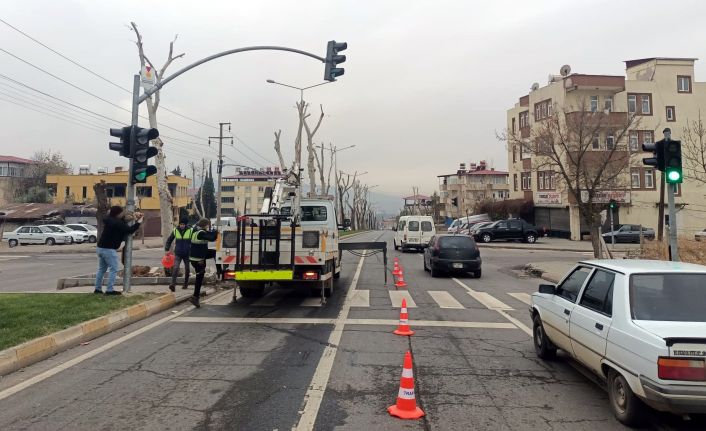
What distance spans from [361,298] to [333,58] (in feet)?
20.8

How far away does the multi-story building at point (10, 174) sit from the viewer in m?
69.1

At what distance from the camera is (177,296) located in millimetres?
11367

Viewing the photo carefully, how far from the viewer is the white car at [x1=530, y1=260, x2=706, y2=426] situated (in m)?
3.86

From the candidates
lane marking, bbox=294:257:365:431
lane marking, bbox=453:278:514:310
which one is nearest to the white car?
lane marking, bbox=294:257:365:431

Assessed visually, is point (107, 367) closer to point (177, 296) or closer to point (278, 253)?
point (278, 253)

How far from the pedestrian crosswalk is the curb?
7.50ft

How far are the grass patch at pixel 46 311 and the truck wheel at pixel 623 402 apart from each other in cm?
693

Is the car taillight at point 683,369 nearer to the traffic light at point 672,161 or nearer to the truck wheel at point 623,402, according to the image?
the truck wheel at point 623,402

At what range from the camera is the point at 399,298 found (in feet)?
40.0

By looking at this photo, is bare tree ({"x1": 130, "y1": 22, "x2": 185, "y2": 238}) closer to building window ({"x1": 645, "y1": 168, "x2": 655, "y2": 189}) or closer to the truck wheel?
the truck wheel

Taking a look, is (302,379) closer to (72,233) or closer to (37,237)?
(72,233)

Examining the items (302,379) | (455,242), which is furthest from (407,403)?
(455,242)

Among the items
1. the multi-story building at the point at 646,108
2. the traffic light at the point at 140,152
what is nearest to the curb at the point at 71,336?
the traffic light at the point at 140,152

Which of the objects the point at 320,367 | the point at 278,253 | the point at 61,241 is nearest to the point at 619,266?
the point at 320,367
